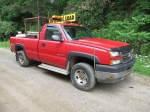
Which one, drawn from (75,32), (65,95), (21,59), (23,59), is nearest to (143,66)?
(75,32)

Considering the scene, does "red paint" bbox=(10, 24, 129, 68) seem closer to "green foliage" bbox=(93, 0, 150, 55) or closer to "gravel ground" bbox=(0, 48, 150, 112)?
"gravel ground" bbox=(0, 48, 150, 112)

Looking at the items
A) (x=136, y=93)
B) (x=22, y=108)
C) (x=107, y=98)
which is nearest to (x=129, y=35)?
(x=136, y=93)

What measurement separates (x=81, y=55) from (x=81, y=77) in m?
0.64

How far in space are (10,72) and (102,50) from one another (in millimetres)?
3834

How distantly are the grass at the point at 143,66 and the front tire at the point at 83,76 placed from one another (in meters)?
2.46

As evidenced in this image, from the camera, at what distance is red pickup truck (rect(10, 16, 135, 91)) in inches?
143

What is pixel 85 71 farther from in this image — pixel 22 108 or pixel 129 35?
pixel 129 35

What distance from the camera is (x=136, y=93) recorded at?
13.0ft

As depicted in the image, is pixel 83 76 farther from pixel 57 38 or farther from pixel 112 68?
pixel 57 38

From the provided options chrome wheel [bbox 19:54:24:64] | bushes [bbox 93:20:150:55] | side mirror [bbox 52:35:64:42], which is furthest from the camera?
bushes [bbox 93:20:150:55]

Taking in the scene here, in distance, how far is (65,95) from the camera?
3.86 m

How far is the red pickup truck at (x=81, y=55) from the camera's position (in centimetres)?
364

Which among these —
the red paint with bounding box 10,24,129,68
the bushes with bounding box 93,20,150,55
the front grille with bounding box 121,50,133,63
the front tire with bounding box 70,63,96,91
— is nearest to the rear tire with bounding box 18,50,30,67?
the red paint with bounding box 10,24,129,68

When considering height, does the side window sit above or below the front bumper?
above
